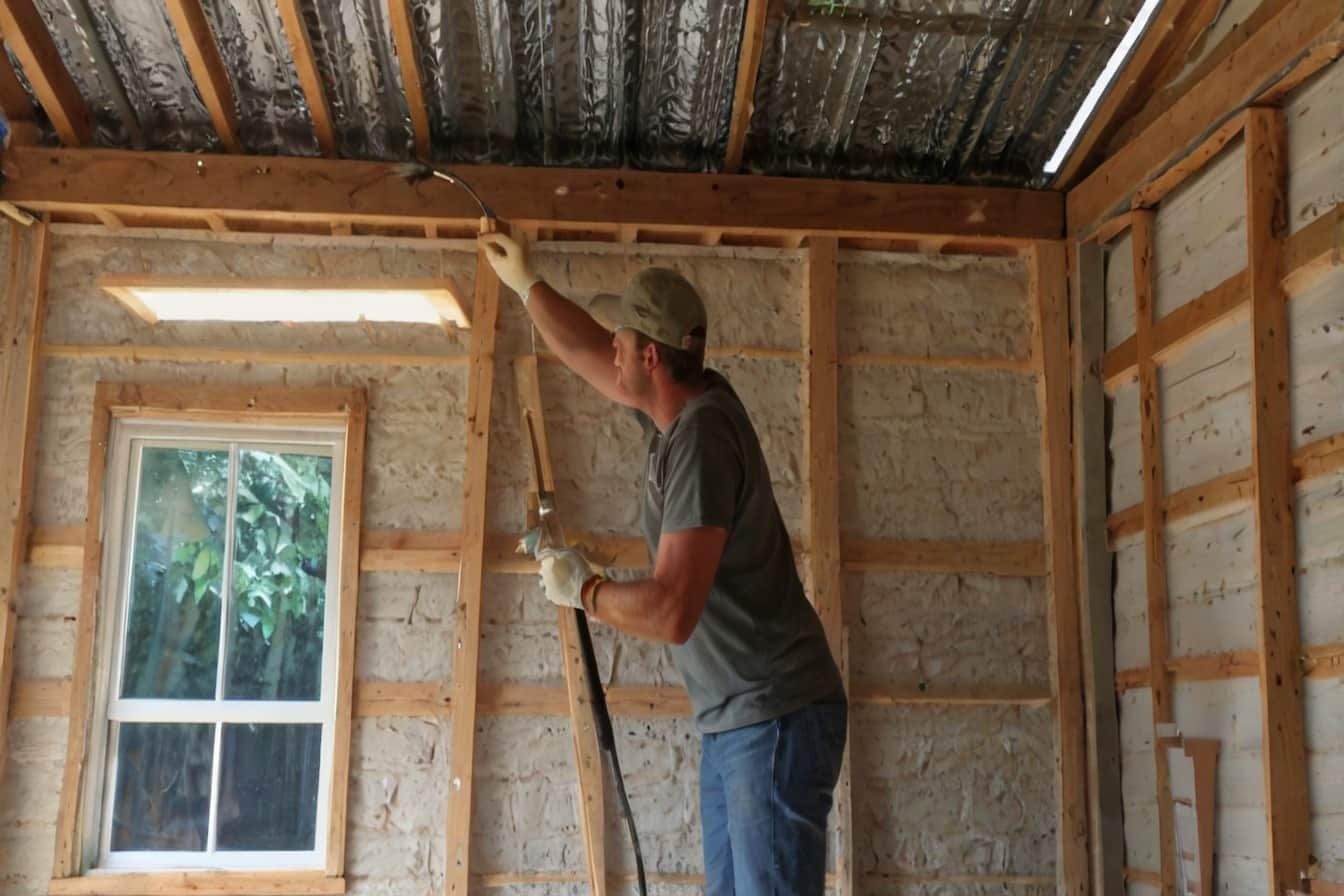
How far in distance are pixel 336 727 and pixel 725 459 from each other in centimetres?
230

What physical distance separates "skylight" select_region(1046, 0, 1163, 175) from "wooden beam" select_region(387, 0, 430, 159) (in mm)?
2249

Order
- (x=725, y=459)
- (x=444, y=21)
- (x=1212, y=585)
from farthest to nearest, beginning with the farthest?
(x=444, y=21) < (x=1212, y=585) < (x=725, y=459)

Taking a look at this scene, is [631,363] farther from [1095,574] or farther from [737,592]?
[1095,574]

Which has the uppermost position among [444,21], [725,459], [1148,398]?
[444,21]

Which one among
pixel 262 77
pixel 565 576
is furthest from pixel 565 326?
pixel 262 77

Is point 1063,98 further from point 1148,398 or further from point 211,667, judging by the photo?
point 211,667

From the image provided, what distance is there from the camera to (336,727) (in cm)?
433

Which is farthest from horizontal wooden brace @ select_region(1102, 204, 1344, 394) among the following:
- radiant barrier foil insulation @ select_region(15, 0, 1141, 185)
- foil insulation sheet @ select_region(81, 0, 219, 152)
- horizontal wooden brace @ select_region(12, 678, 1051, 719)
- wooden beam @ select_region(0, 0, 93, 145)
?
wooden beam @ select_region(0, 0, 93, 145)

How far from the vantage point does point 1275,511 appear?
3.42 meters

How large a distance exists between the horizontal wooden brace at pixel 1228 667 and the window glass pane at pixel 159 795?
311 cm

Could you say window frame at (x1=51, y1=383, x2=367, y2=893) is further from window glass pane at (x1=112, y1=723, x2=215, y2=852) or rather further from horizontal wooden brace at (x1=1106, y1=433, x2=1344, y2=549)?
horizontal wooden brace at (x1=1106, y1=433, x2=1344, y2=549)

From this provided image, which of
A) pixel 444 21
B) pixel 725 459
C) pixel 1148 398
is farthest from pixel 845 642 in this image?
pixel 444 21

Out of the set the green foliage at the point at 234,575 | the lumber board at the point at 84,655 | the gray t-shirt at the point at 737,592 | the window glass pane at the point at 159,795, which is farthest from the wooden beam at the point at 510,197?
the gray t-shirt at the point at 737,592

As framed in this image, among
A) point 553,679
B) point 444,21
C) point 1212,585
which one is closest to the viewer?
point 1212,585
